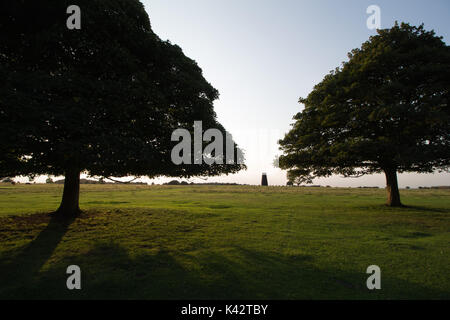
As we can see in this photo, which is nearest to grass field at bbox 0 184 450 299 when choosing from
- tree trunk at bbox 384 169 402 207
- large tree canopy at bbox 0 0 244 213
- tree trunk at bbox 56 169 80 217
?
tree trunk at bbox 56 169 80 217

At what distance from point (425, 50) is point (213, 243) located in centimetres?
2147

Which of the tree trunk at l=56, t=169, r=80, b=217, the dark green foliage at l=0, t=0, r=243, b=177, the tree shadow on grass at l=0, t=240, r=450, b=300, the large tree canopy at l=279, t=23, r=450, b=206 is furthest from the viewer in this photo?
the large tree canopy at l=279, t=23, r=450, b=206

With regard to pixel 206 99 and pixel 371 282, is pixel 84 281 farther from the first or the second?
pixel 206 99

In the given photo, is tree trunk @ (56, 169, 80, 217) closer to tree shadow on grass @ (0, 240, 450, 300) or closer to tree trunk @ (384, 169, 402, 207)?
tree shadow on grass @ (0, 240, 450, 300)

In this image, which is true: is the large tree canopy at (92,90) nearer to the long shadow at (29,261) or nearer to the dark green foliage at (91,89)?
the dark green foliage at (91,89)

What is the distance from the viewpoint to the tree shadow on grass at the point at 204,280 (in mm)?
5363

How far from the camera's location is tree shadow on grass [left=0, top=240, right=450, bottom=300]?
5363 millimetres

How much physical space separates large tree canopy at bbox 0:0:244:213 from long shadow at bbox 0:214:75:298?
316 centimetres

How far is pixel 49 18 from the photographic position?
35.2 ft

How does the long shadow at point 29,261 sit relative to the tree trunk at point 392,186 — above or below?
below

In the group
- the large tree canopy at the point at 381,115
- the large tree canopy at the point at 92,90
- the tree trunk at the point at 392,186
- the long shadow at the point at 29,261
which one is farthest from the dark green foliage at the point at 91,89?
the tree trunk at the point at 392,186

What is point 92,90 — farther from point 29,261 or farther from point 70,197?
point 70,197

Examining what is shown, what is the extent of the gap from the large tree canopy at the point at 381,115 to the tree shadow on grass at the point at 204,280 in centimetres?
1333

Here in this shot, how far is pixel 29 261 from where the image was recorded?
751 cm
